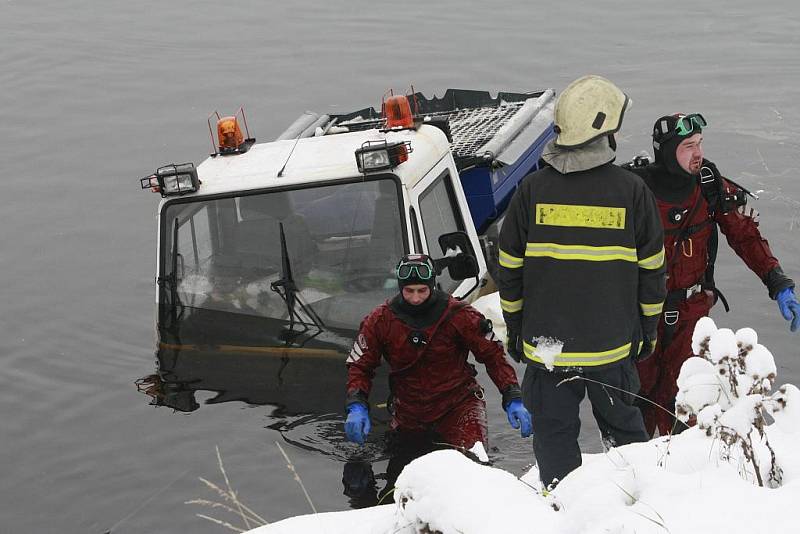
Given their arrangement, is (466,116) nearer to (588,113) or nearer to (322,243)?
(322,243)

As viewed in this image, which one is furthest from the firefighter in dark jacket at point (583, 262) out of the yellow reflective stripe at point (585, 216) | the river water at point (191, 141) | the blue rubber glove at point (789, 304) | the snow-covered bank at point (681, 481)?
the river water at point (191, 141)

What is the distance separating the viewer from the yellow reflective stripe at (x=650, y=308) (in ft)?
14.1

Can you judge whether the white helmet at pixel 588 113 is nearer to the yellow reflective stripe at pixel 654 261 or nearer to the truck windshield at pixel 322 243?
the yellow reflective stripe at pixel 654 261

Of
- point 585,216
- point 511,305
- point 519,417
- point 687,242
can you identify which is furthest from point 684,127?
point 519,417

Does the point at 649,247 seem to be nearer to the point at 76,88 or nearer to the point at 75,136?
the point at 75,136

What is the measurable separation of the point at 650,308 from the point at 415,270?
1.40 meters

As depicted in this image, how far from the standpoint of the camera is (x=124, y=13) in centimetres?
2467

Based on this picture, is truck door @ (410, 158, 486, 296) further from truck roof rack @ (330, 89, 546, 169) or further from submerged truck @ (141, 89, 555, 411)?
truck roof rack @ (330, 89, 546, 169)

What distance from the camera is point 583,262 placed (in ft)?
13.7

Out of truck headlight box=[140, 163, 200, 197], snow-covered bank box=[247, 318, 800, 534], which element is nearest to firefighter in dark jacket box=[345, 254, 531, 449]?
truck headlight box=[140, 163, 200, 197]

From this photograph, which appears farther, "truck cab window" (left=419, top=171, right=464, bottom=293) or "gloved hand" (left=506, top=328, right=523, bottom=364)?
"truck cab window" (left=419, top=171, right=464, bottom=293)

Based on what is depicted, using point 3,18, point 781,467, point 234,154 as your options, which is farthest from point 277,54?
point 781,467

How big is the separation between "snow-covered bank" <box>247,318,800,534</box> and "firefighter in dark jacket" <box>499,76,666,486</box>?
0.78 metres

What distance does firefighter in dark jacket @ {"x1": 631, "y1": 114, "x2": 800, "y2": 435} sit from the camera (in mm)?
5266
